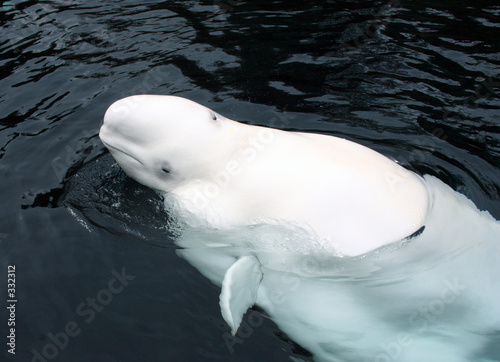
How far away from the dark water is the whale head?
0.95 meters

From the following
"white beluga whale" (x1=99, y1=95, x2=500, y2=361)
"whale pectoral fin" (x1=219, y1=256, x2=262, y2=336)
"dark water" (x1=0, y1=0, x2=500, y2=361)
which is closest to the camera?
"whale pectoral fin" (x1=219, y1=256, x2=262, y2=336)

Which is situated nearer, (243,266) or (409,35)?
(243,266)

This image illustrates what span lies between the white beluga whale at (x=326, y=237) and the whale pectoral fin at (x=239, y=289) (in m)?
0.01

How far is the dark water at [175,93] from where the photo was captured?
6109 mm

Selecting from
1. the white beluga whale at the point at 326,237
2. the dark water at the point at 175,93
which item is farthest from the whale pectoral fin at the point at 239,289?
the dark water at the point at 175,93

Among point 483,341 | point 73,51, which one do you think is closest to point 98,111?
point 73,51

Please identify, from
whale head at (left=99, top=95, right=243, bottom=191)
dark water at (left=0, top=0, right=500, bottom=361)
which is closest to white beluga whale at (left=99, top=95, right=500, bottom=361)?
whale head at (left=99, top=95, right=243, bottom=191)

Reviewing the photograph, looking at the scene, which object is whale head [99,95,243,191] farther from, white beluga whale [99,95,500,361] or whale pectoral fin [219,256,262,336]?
whale pectoral fin [219,256,262,336]

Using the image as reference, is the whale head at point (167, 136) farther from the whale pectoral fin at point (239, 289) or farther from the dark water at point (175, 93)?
the whale pectoral fin at point (239, 289)

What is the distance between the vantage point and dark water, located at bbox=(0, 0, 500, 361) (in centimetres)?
611

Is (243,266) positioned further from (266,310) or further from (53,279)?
(53,279)

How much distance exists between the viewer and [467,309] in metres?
5.65

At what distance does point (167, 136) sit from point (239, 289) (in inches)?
74.9

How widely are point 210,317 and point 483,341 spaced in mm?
2848
